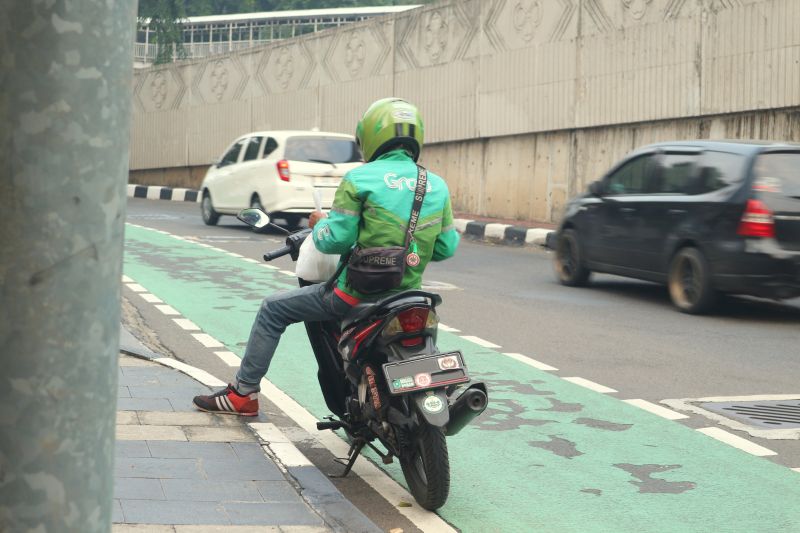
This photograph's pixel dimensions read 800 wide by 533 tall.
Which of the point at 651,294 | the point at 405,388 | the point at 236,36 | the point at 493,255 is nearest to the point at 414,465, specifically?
the point at 405,388

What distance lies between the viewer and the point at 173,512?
5.00 m

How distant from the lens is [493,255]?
743 inches

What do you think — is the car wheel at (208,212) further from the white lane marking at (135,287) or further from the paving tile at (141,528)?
the paving tile at (141,528)

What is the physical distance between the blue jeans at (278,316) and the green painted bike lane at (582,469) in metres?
0.82

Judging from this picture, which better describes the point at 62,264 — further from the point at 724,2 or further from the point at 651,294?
the point at 724,2

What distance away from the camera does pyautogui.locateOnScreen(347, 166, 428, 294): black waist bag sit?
5594 millimetres

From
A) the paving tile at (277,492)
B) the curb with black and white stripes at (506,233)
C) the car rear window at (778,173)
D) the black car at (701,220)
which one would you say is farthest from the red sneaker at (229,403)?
the curb with black and white stripes at (506,233)

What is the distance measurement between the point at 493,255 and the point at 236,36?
250 ft

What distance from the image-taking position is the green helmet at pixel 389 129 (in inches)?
224

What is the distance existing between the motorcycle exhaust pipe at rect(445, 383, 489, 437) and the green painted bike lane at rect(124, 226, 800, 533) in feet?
1.30

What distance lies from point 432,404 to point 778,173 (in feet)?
24.6

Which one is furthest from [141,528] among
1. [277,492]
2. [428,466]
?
[428,466]

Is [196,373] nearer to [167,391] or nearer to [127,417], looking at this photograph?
[167,391]

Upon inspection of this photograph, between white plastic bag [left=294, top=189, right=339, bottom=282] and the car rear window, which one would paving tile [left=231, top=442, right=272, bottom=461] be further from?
the car rear window
